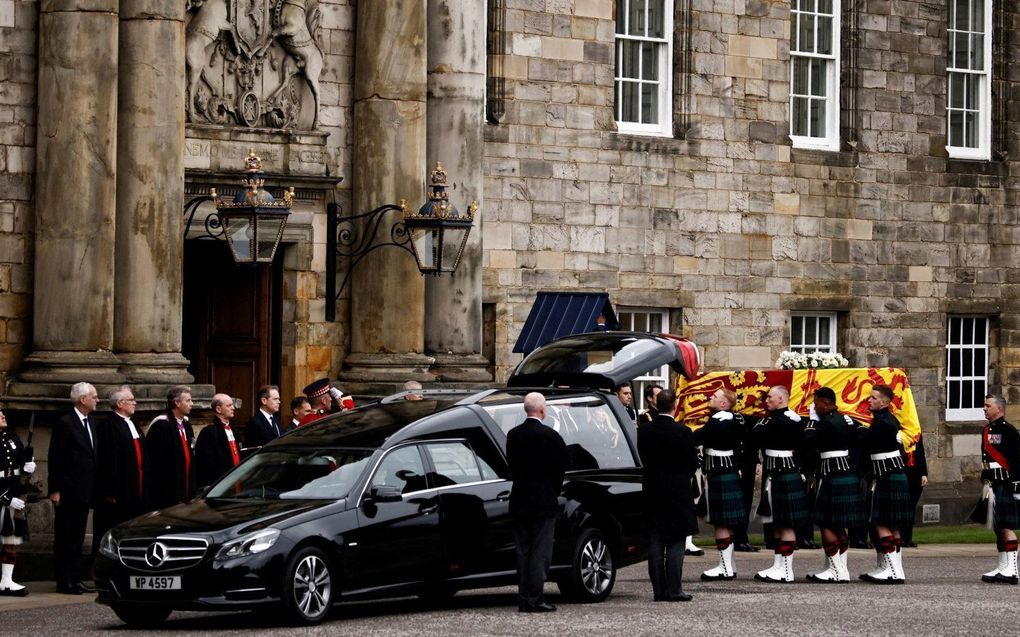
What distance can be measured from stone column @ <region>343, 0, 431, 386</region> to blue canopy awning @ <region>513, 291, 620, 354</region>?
6.24ft

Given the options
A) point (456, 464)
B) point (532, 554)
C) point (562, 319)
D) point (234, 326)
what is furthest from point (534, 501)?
point (562, 319)

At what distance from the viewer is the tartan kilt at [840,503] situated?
18.8m

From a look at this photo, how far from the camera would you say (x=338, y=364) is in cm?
2355

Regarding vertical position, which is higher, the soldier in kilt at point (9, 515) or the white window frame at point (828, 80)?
the white window frame at point (828, 80)

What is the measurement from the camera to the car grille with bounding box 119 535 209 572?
14.5 meters

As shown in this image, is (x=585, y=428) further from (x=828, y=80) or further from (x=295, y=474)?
(x=828, y=80)

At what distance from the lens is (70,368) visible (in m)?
20.5

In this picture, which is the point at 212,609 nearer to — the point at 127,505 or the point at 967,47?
the point at 127,505

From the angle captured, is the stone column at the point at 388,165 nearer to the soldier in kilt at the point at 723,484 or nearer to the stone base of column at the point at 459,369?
the stone base of column at the point at 459,369

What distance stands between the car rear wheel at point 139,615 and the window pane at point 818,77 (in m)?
15.7

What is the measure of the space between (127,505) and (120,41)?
528 centimetres

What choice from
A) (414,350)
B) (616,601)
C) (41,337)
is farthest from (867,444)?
(41,337)

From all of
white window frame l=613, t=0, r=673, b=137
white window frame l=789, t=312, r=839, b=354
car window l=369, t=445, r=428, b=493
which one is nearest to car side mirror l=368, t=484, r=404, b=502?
car window l=369, t=445, r=428, b=493

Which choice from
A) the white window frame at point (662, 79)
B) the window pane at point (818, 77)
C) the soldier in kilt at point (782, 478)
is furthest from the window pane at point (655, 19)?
the soldier in kilt at point (782, 478)
